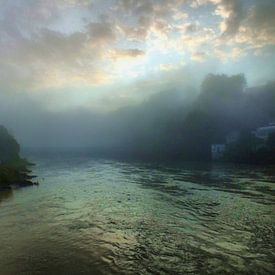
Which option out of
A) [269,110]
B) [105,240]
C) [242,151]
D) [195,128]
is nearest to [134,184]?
[105,240]

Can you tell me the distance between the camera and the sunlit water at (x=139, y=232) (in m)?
22.6

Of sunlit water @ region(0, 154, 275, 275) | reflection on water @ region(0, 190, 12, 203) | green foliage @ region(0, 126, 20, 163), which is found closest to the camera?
sunlit water @ region(0, 154, 275, 275)

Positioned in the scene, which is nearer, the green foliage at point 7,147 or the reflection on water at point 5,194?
the reflection on water at point 5,194

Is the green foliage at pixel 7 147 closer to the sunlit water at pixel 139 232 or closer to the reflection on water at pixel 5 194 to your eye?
the reflection on water at pixel 5 194

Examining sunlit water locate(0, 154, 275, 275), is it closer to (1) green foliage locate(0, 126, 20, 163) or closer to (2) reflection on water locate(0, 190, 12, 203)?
(2) reflection on water locate(0, 190, 12, 203)

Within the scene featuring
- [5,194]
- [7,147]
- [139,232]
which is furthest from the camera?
[7,147]

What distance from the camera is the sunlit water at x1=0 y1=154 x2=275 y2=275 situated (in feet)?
74.0

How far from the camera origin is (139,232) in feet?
100

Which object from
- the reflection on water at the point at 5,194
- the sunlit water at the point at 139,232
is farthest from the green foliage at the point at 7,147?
the sunlit water at the point at 139,232

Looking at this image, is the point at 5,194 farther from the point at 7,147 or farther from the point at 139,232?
the point at 7,147

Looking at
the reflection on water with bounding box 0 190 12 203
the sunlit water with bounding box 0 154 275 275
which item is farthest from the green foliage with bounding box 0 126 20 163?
the sunlit water with bounding box 0 154 275 275

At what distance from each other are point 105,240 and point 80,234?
330 cm

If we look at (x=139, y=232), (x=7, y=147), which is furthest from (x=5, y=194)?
(x=7, y=147)

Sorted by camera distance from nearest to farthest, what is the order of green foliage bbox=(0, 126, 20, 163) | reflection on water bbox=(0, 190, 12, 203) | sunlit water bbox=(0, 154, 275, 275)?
sunlit water bbox=(0, 154, 275, 275)
reflection on water bbox=(0, 190, 12, 203)
green foliage bbox=(0, 126, 20, 163)
